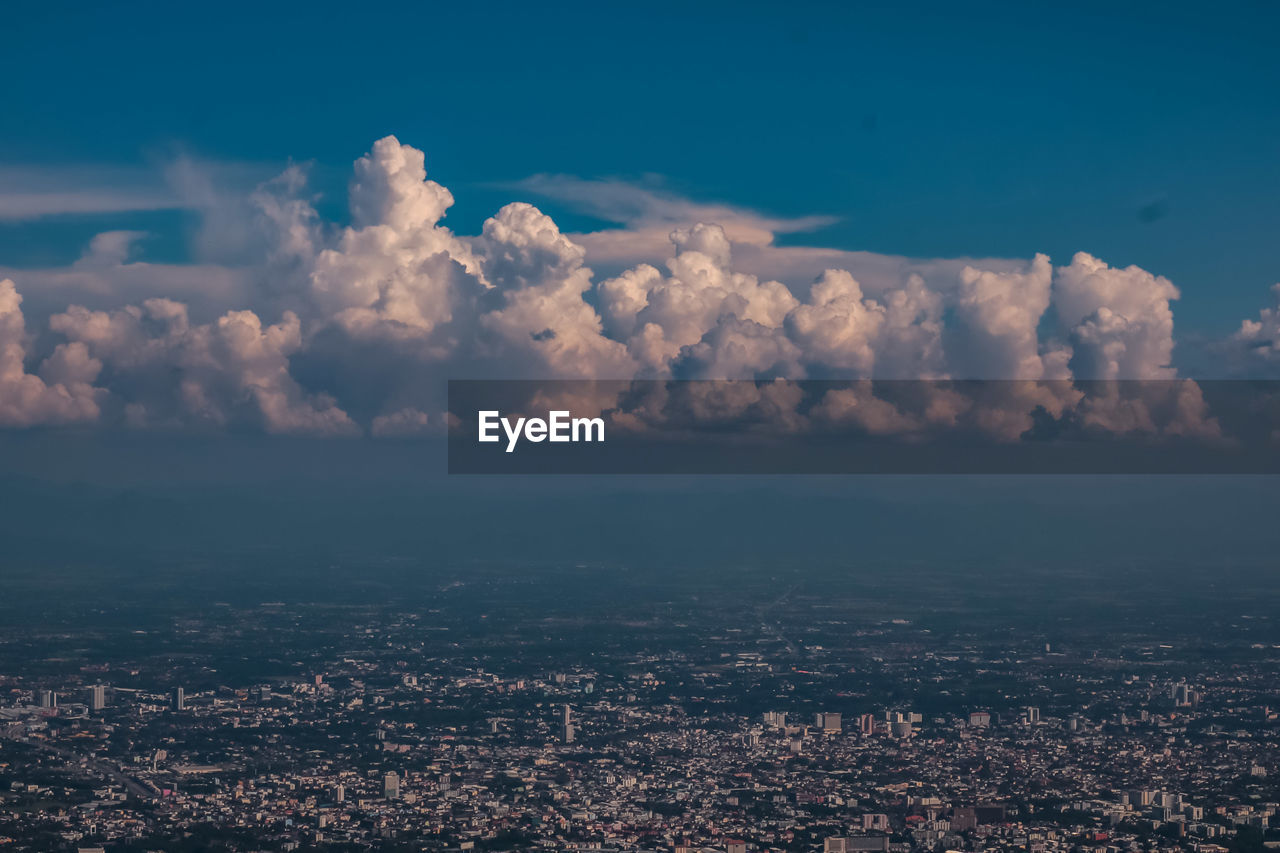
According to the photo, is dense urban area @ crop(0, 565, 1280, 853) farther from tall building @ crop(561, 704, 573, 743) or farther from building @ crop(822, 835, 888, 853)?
tall building @ crop(561, 704, 573, 743)

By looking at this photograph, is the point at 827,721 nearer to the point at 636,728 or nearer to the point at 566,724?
the point at 636,728

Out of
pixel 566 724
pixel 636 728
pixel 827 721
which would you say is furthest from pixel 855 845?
pixel 566 724

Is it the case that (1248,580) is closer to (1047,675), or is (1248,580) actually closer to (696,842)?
(1047,675)

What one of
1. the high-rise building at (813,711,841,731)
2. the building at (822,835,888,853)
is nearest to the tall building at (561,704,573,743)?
the high-rise building at (813,711,841,731)

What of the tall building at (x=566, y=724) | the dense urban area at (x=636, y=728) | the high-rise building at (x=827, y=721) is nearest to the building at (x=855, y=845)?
the dense urban area at (x=636, y=728)

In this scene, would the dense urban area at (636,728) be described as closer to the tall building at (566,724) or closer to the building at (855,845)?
the building at (855,845)

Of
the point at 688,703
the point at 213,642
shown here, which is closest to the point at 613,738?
the point at 688,703
